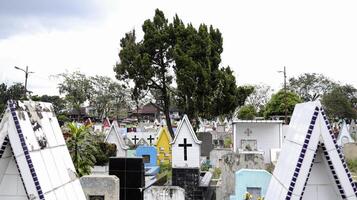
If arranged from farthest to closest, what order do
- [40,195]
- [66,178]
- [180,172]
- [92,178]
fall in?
[180,172], [92,178], [66,178], [40,195]

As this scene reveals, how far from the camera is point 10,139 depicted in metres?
3.82

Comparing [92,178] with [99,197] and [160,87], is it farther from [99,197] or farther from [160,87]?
[160,87]

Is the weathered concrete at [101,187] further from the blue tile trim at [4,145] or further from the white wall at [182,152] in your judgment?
the blue tile trim at [4,145]

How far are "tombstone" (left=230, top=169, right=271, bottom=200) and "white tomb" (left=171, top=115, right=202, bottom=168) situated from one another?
6.34 ft

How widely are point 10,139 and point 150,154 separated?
57.9 feet

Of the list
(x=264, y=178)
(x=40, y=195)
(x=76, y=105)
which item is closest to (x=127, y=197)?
(x=264, y=178)

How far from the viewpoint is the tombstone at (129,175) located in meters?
12.3

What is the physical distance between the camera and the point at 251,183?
11.7m

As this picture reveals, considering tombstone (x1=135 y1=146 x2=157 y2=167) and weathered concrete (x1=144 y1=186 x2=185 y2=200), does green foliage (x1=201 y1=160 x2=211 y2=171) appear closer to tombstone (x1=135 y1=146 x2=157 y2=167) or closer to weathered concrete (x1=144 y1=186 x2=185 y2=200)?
tombstone (x1=135 y1=146 x2=157 y2=167)

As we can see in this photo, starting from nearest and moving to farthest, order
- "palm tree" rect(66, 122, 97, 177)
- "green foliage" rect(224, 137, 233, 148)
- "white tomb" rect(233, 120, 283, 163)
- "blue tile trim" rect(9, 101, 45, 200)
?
"blue tile trim" rect(9, 101, 45, 200), "palm tree" rect(66, 122, 97, 177), "white tomb" rect(233, 120, 283, 163), "green foliage" rect(224, 137, 233, 148)

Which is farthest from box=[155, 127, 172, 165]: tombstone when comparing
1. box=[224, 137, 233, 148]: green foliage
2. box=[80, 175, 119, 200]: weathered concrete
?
box=[80, 175, 119, 200]: weathered concrete

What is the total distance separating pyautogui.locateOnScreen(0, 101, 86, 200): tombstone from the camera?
3748 millimetres

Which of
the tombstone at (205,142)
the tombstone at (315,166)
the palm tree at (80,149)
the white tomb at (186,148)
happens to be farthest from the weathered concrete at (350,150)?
the tombstone at (315,166)

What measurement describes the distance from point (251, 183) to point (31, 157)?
8.86 m
